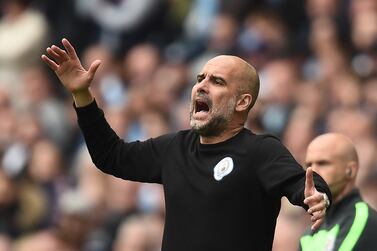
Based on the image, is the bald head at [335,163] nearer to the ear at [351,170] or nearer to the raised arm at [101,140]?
the ear at [351,170]

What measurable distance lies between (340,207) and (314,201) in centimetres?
163

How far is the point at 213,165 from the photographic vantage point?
216 inches

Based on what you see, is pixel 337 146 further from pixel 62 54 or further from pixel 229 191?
pixel 62 54

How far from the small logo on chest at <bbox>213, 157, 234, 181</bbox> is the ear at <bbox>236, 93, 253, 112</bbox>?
0.27 m

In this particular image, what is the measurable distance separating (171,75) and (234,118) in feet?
20.0

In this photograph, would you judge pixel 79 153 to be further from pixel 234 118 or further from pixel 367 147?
pixel 234 118

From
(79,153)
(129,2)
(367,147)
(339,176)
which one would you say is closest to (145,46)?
(129,2)

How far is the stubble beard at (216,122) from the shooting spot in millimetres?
5516

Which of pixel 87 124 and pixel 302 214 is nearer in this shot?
pixel 87 124

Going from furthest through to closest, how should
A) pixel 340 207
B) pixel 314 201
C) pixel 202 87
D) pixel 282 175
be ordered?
pixel 340 207, pixel 202 87, pixel 282 175, pixel 314 201

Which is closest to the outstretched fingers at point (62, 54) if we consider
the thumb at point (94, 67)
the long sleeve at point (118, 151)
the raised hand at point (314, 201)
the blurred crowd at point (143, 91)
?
the thumb at point (94, 67)

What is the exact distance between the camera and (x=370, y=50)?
10.3 metres

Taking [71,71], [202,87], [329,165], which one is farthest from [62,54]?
[329,165]

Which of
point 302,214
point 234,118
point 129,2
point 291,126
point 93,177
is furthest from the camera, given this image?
point 129,2
